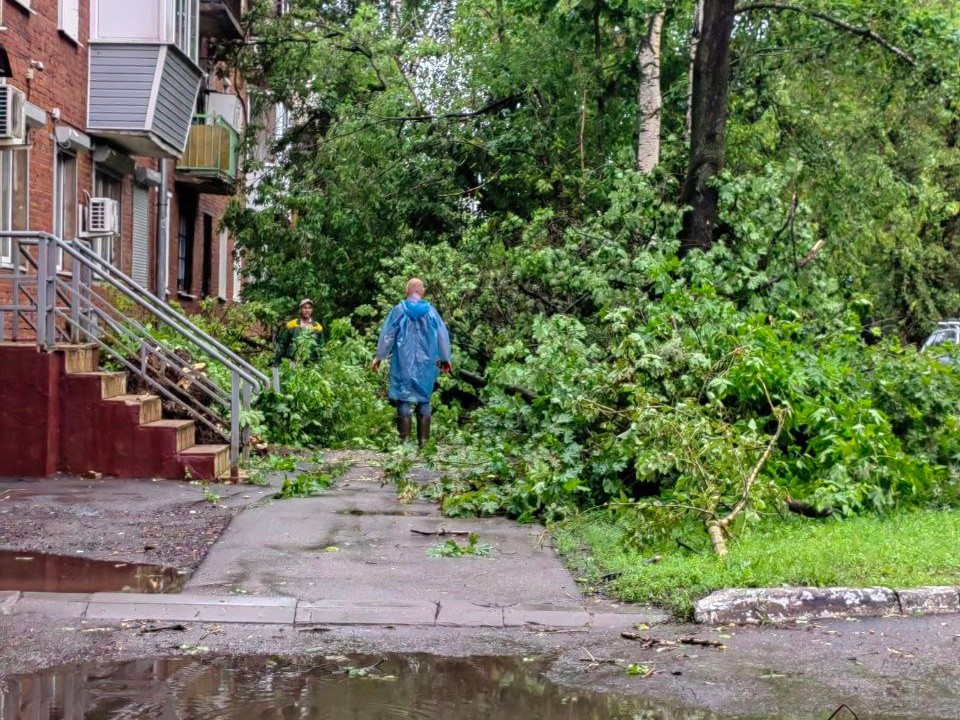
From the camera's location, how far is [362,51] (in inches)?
945

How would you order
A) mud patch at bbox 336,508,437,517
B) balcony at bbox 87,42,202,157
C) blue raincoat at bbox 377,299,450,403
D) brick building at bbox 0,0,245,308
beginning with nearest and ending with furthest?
mud patch at bbox 336,508,437,517 → blue raincoat at bbox 377,299,450,403 → brick building at bbox 0,0,245,308 → balcony at bbox 87,42,202,157

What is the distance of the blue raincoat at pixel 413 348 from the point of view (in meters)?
14.8

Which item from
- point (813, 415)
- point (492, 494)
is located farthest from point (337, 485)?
point (813, 415)

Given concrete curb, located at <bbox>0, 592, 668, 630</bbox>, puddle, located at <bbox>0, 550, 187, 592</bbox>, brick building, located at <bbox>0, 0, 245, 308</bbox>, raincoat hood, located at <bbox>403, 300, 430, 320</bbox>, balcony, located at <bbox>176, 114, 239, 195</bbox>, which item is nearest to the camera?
concrete curb, located at <bbox>0, 592, 668, 630</bbox>

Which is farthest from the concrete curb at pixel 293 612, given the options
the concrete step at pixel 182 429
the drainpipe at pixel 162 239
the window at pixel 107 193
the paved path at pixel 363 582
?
the drainpipe at pixel 162 239

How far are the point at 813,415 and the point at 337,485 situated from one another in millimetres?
4317

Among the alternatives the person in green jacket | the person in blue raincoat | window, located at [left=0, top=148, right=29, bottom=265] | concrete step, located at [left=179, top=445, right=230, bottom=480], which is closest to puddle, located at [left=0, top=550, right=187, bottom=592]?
concrete step, located at [left=179, top=445, right=230, bottom=480]

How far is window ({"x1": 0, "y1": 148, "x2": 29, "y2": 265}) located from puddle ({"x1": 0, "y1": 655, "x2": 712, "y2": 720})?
11.7m

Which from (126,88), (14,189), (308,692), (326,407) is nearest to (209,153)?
(126,88)

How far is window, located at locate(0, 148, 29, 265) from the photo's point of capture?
632 inches

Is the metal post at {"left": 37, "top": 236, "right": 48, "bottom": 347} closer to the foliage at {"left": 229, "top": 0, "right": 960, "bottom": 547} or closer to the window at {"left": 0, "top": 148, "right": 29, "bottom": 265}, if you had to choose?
the foliage at {"left": 229, "top": 0, "right": 960, "bottom": 547}

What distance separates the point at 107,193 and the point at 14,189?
4722 mm

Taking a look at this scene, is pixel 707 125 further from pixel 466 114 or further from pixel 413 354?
pixel 466 114

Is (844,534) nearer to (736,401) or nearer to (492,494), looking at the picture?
(736,401)
